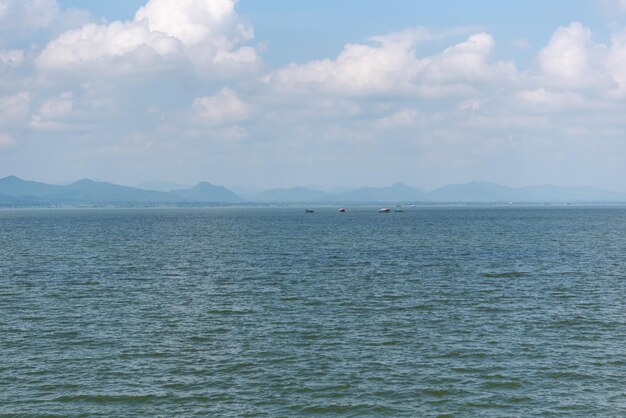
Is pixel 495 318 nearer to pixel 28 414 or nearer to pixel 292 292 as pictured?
pixel 292 292

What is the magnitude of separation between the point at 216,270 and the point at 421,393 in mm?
57103

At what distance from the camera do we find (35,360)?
40.9 metres

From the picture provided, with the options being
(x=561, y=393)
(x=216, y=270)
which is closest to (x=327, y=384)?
(x=561, y=393)

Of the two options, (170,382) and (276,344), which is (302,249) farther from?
(170,382)

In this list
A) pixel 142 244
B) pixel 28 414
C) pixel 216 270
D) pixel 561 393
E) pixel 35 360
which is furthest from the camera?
pixel 142 244

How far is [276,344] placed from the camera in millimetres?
45156

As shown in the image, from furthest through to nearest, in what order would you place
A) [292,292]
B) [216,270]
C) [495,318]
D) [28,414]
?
1. [216,270]
2. [292,292]
3. [495,318]
4. [28,414]

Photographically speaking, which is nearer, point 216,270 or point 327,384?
point 327,384

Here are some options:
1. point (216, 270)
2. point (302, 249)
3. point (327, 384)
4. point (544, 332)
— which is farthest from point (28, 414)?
point (302, 249)

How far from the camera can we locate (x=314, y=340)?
46.1 m

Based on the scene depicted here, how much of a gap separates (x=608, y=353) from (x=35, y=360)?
129 feet

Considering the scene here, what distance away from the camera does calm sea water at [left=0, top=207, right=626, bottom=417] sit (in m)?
33.8

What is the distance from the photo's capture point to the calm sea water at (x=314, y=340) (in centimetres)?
3378

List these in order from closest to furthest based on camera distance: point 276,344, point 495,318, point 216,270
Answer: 1. point 276,344
2. point 495,318
3. point 216,270
